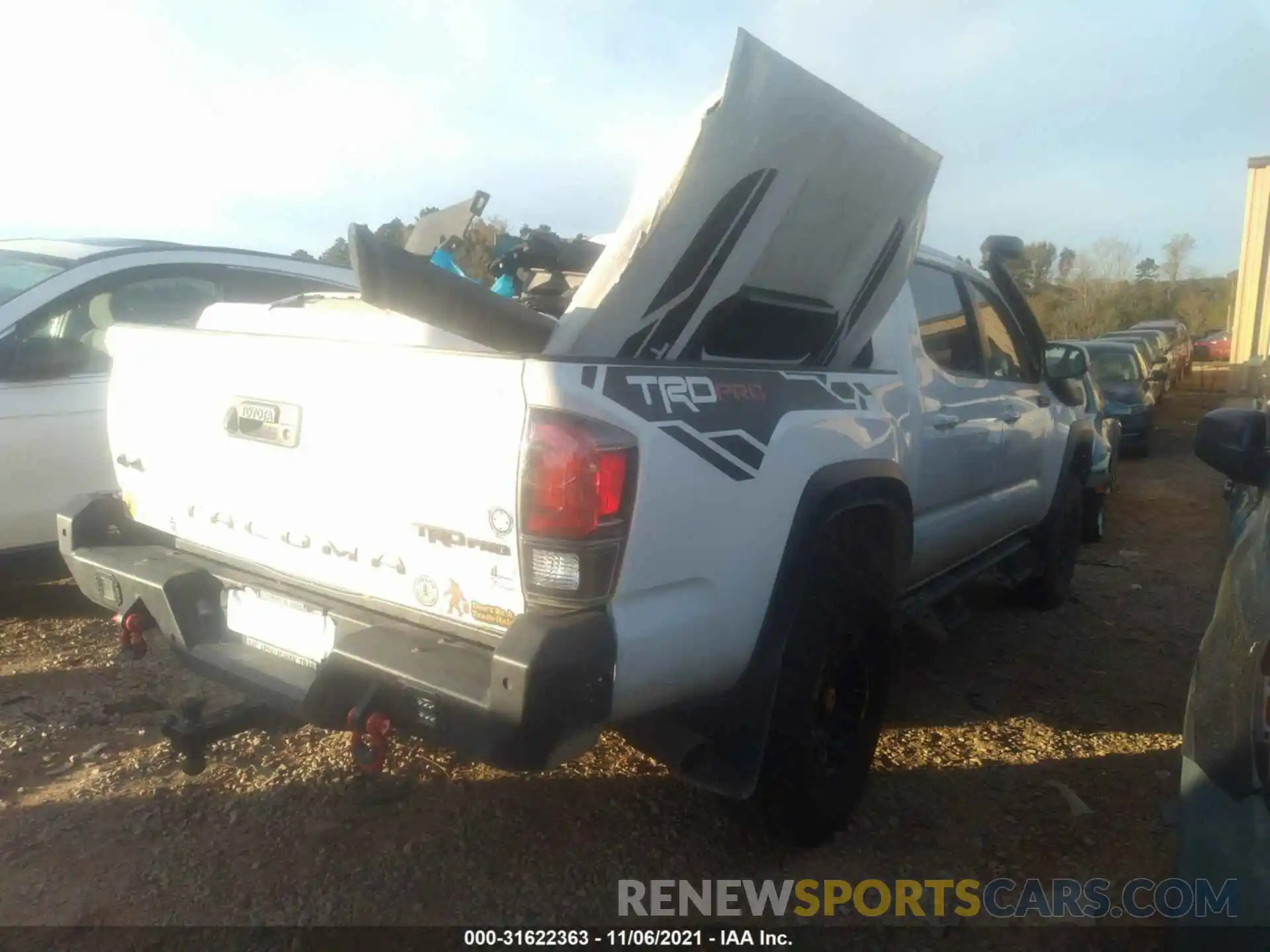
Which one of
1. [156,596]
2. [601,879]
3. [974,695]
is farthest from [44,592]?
[974,695]

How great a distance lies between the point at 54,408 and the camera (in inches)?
177

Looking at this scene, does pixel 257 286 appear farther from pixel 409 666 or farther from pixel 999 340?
pixel 999 340

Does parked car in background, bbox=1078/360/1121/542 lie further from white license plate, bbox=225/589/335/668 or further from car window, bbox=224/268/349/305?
white license plate, bbox=225/589/335/668

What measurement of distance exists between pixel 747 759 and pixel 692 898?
573mm

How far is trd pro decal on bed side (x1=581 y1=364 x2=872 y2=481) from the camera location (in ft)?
7.32

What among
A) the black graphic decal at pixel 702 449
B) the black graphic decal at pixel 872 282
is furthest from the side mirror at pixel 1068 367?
the black graphic decal at pixel 702 449

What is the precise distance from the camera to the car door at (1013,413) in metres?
4.54

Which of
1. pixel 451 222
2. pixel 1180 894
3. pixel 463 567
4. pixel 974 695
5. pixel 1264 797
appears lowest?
pixel 974 695

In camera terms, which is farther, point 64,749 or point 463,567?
point 64,749

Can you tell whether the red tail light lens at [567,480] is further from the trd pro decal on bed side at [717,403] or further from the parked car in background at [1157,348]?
the parked car in background at [1157,348]

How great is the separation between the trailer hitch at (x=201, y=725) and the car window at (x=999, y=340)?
341cm

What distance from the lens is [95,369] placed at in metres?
4.67

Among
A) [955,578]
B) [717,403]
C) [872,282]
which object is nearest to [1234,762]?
[717,403]

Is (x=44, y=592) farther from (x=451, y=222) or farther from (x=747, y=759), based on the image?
(x=747, y=759)
